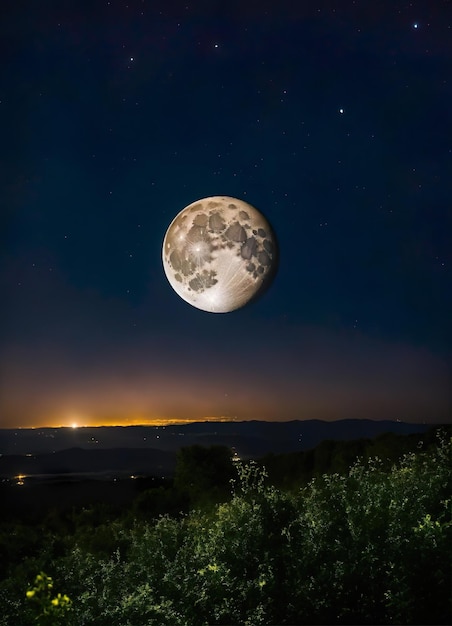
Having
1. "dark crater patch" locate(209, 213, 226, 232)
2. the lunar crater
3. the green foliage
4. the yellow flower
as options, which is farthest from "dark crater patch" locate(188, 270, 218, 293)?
the green foliage

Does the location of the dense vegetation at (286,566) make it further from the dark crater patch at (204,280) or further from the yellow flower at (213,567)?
the dark crater patch at (204,280)

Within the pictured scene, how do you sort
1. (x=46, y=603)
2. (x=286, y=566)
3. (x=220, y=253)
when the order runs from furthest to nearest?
(x=220, y=253) → (x=286, y=566) → (x=46, y=603)

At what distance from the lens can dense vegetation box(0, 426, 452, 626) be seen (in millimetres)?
6828

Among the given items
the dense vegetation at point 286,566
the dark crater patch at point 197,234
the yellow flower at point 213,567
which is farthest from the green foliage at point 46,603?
the dark crater patch at point 197,234

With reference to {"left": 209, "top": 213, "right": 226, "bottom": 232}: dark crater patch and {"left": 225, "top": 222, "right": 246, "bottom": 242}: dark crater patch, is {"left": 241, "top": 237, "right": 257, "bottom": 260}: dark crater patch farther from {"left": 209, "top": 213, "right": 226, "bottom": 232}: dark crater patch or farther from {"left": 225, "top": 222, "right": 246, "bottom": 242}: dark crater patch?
{"left": 209, "top": 213, "right": 226, "bottom": 232}: dark crater patch

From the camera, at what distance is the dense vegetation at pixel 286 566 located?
683cm

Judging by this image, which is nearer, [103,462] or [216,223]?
[216,223]

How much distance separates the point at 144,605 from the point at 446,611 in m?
2.95

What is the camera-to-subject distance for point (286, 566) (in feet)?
24.0

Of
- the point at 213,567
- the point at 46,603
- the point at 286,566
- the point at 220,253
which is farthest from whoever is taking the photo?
the point at 220,253

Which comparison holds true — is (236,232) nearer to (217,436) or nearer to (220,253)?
(220,253)

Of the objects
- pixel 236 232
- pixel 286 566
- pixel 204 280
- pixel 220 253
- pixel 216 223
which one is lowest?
pixel 286 566

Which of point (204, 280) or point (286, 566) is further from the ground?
point (204, 280)

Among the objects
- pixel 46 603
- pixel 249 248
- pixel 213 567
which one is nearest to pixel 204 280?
pixel 249 248
